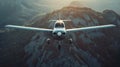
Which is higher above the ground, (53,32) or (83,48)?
(53,32)

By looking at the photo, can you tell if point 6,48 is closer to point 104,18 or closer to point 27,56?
point 27,56

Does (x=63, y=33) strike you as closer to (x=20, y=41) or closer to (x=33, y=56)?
(x=33, y=56)

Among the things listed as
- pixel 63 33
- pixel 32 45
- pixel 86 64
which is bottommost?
pixel 86 64

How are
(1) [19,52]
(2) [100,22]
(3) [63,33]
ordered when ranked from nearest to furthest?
1. (3) [63,33]
2. (1) [19,52]
3. (2) [100,22]

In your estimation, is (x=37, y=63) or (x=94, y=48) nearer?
(x=37, y=63)

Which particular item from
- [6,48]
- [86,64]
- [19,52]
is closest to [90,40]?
[86,64]

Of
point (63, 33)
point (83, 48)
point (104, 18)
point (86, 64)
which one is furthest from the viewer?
point (104, 18)

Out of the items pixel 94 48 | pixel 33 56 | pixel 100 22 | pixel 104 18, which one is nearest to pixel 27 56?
pixel 33 56
